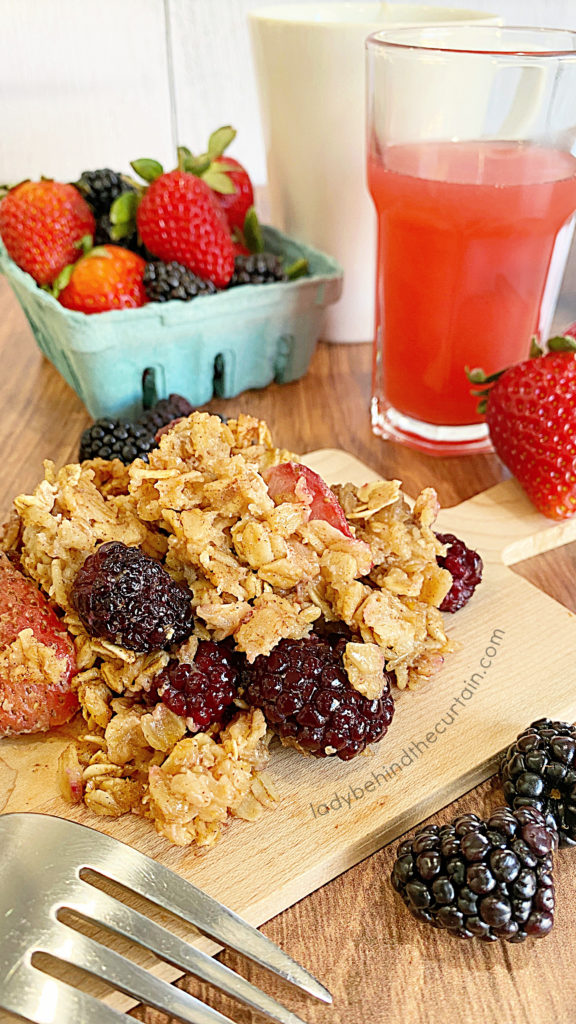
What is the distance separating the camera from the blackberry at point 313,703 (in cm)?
74

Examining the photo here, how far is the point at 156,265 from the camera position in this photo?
1.34 metres

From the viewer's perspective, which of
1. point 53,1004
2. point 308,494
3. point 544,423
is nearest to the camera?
point 53,1004

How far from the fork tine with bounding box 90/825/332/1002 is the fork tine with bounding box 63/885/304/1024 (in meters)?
0.02

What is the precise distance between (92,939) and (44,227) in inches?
42.7

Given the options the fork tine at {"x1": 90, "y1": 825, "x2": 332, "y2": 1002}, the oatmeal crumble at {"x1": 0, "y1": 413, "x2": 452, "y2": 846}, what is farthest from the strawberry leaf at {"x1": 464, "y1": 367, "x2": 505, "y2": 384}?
the fork tine at {"x1": 90, "y1": 825, "x2": 332, "y2": 1002}

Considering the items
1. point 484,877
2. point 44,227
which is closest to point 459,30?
point 44,227

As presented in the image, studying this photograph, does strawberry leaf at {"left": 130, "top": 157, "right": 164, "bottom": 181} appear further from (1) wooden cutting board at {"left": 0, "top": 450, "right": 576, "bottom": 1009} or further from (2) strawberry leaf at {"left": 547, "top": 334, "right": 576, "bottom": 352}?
(1) wooden cutting board at {"left": 0, "top": 450, "right": 576, "bottom": 1009}

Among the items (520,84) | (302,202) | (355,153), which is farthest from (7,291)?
(520,84)

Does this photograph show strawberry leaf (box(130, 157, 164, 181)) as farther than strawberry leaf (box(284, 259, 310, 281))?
No

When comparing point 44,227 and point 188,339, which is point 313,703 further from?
point 44,227

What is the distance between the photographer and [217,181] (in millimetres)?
1468

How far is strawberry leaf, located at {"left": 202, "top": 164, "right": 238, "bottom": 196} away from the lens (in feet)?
4.81

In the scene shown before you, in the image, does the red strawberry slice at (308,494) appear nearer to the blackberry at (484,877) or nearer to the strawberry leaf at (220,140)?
the blackberry at (484,877)

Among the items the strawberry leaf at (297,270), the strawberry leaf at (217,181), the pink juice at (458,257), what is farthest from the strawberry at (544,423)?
the strawberry leaf at (217,181)
